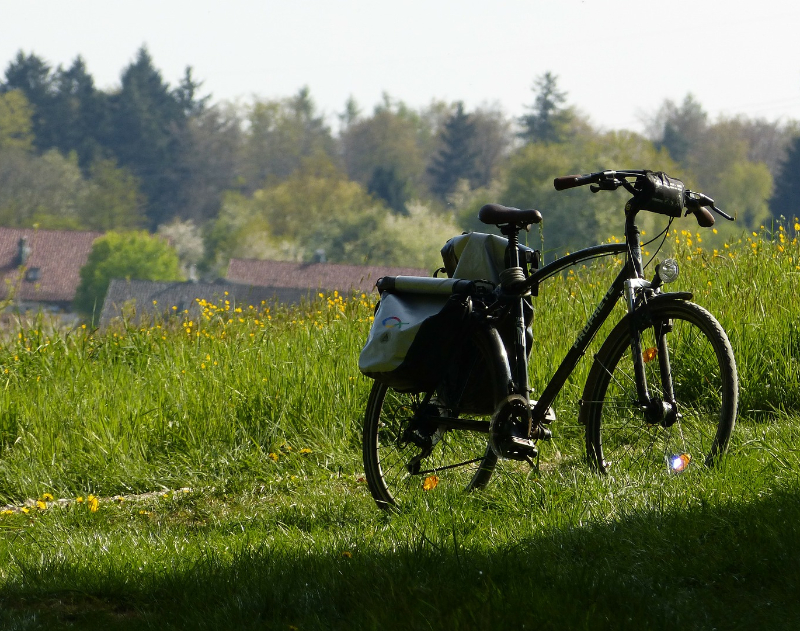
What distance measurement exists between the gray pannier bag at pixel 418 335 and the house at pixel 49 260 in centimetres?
7558

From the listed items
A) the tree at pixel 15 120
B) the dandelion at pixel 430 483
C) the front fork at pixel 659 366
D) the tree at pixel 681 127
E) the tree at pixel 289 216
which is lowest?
the tree at pixel 289 216

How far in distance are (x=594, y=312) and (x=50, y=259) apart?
8190cm

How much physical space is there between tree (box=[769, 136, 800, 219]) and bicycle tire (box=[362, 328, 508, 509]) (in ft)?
241

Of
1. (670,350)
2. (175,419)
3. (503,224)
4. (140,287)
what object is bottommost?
(140,287)

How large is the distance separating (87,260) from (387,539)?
82849 mm

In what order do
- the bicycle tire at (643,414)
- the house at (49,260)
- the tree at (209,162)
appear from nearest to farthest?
the bicycle tire at (643,414), the house at (49,260), the tree at (209,162)

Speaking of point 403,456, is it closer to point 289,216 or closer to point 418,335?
point 418,335

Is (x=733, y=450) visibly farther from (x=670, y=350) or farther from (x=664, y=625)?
(x=664, y=625)

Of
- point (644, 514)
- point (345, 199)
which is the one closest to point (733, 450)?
point (644, 514)

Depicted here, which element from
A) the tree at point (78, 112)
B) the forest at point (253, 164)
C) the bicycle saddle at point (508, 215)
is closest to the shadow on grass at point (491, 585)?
the bicycle saddle at point (508, 215)

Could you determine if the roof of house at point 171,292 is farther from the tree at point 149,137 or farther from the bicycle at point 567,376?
the bicycle at point 567,376

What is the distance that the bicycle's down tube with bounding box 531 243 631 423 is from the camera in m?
4.22

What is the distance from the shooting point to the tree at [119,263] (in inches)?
3167

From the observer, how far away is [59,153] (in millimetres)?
104250
